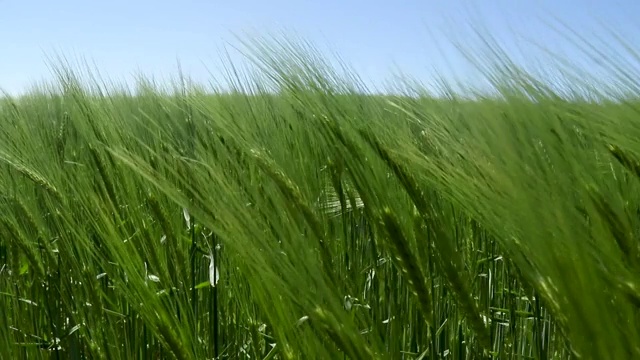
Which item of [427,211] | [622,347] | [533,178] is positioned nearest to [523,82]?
[427,211]

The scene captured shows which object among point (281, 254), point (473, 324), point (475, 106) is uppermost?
point (475, 106)

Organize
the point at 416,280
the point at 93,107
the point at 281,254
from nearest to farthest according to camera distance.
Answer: the point at 281,254, the point at 416,280, the point at 93,107

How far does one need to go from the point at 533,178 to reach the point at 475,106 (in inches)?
12.4

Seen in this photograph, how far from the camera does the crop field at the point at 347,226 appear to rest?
69 cm

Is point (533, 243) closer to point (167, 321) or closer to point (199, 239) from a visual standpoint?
point (167, 321)

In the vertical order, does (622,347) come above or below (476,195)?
below

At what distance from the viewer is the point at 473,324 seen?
83cm

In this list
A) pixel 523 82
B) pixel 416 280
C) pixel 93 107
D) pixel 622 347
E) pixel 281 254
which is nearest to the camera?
pixel 622 347

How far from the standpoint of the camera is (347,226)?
1.58m

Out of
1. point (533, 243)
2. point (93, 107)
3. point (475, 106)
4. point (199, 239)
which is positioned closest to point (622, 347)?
point (533, 243)

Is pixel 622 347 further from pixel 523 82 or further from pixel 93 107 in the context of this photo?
pixel 93 107

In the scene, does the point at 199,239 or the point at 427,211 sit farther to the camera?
the point at 199,239

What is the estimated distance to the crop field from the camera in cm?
69

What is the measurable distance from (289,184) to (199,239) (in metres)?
0.61
